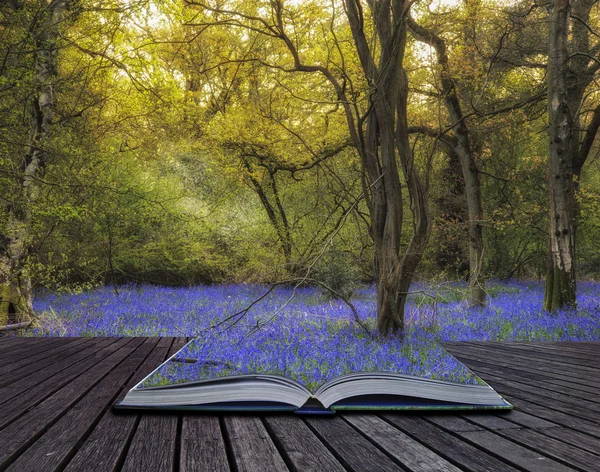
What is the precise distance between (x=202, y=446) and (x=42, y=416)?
0.89 metres

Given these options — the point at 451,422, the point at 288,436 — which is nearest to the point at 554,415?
the point at 451,422

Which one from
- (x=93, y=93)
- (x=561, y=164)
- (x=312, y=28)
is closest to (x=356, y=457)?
(x=561, y=164)

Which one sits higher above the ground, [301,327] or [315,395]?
[315,395]

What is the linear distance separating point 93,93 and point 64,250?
274 centimetres

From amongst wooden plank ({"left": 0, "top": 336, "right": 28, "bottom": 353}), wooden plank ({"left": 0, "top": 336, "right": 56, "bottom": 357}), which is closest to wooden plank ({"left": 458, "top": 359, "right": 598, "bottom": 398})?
wooden plank ({"left": 0, "top": 336, "right": 56, "bottom": 357})

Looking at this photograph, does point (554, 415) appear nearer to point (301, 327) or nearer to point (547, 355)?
point (547, 355)

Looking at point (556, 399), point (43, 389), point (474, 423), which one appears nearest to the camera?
point (474, 423)

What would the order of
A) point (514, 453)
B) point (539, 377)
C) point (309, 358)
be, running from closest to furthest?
1. point (514, 453)
2. point (539, 377)
3. point (309, 358)

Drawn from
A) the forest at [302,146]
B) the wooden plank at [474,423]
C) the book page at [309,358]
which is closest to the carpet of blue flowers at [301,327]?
the book page at [309,358]

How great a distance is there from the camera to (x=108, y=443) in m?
1.86

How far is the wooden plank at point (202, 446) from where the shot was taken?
5.30 ft

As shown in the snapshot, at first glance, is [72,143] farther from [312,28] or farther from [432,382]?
[432,382]

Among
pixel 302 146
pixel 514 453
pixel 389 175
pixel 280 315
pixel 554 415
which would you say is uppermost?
pixel 302 146

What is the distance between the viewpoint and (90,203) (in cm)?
916
